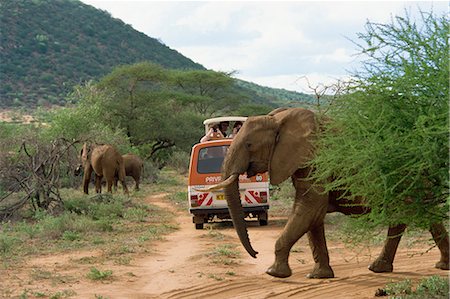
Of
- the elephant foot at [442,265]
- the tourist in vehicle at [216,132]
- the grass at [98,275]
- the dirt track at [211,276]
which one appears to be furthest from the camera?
the tourist in vehicle at [216,132]

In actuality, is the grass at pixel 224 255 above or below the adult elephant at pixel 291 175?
below

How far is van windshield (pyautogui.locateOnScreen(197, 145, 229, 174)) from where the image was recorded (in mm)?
13930

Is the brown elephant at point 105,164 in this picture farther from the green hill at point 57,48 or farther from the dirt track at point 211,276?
the green hill at point 57,48

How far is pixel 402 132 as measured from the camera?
19.6 feet

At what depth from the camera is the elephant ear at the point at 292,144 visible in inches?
330

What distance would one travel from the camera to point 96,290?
8180mm

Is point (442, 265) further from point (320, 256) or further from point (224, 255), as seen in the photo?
point (224, 255)

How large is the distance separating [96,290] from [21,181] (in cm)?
725

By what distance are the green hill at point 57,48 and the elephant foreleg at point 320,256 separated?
140 ft

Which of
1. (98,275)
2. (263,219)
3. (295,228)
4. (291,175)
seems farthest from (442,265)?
(263,219)

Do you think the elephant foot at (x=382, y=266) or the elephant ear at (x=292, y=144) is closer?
the elephant ear at (x=292, y=144)

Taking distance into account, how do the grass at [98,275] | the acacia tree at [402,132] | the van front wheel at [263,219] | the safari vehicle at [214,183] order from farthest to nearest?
the van front wheel at [263,219], the safari vehicle at [214,183], the grass at [98,275], the acacia tree at [402,132]

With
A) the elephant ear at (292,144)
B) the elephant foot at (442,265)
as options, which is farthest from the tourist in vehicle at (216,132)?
the elephant foot at (442,265)

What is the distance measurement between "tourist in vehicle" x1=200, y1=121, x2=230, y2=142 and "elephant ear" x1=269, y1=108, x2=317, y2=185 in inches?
244
